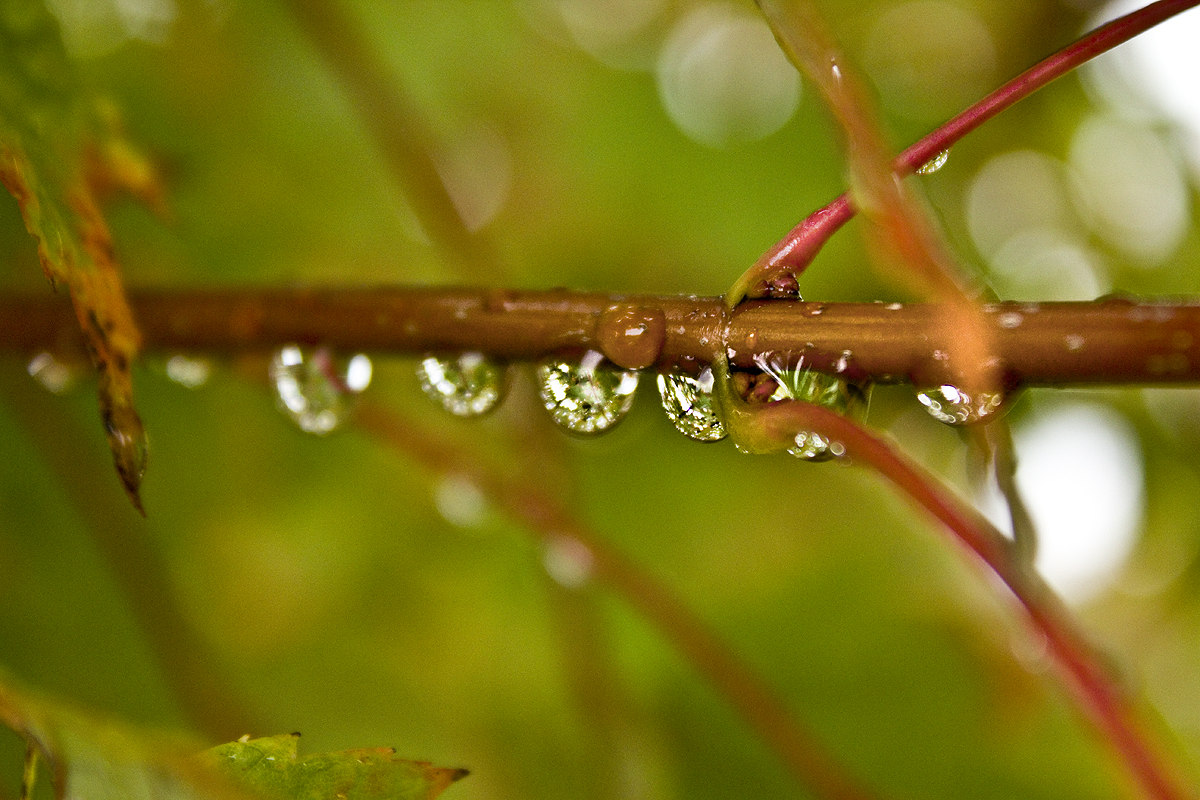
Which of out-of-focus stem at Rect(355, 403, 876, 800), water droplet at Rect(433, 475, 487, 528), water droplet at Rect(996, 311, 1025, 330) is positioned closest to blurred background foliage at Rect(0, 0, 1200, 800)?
water droplet at Rect(433, 475, 487, 528)

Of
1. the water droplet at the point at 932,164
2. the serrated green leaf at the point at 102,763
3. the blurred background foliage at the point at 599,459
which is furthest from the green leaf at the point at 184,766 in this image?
the blurred background foliage at the point at 599,459

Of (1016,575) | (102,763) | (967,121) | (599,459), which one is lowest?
(102,763)

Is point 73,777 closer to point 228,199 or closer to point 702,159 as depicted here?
point 228,199

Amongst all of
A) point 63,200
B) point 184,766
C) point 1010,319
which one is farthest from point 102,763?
point 1010,319

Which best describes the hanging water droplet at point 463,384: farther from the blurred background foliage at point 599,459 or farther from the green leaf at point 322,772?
the blurred background foliage at point 599,459

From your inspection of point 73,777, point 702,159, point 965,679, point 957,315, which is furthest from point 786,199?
point 73,777

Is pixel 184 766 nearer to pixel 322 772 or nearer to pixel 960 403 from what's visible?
pixel 322 772
